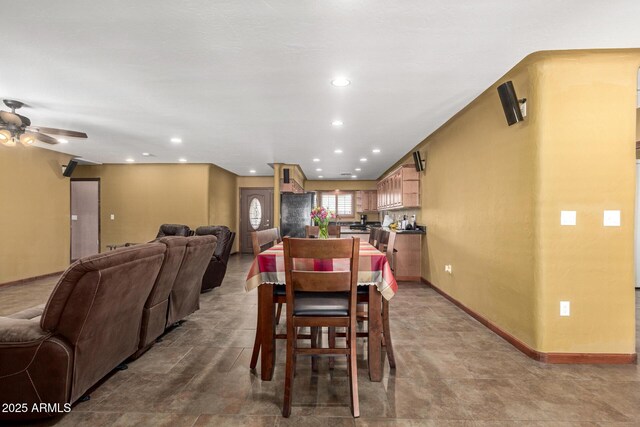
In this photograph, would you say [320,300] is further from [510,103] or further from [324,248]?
[510,103]

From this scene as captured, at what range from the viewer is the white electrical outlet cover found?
252 cm

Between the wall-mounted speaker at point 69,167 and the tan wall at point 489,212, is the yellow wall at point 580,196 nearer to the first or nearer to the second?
the tan wall at point 489,212

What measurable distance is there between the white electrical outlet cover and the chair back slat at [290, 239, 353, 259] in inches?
77.2

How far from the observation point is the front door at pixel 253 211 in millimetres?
9641

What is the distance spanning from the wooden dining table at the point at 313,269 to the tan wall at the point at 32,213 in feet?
18.9

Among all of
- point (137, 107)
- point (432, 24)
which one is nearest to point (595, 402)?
point (432, 24)

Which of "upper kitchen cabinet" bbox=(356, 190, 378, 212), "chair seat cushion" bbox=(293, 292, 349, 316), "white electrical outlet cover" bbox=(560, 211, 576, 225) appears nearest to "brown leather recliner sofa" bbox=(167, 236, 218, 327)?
"chair seat cushion" bbox=(293, 292, 349, 316)

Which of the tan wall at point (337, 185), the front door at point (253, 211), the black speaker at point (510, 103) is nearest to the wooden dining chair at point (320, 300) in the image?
the black speaker at point (510, 103)

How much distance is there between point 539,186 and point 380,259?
154cm

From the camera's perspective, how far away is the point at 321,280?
1.85m

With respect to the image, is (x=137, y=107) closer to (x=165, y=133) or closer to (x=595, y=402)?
(x=165, y=133)

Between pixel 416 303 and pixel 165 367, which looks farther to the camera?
pixel 416 303

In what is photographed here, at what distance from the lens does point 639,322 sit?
11.2 ft

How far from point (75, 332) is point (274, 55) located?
7.70 feet
